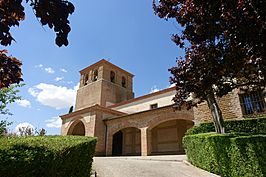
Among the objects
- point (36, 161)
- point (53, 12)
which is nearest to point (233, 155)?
point (36, 161)

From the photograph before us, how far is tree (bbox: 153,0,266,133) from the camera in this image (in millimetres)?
3808

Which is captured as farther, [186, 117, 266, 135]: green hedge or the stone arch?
the stone arch

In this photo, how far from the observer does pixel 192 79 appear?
6051mm

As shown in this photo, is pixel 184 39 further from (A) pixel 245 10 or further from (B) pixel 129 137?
(B) pixel 129 137

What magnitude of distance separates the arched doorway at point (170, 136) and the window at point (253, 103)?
646cm

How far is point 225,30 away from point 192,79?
214 centimetres

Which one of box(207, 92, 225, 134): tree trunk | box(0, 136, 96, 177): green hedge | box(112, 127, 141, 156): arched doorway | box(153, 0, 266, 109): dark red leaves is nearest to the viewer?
box(0, 136, 96, 177): green hedge

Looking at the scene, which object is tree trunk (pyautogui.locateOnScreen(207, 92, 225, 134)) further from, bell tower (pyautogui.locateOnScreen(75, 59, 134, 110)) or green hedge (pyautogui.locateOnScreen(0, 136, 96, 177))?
bell tower (pyautogui.locateOnScreen(75, 59, 134, 110))

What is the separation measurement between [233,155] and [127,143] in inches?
644

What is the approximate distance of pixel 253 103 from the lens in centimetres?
1157

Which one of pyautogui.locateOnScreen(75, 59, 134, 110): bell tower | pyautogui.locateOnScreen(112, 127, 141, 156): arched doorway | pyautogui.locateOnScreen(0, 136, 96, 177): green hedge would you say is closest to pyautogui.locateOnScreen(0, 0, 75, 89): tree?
pyautogui.locateOnScreen(0, 136, 96, 177): green hedge

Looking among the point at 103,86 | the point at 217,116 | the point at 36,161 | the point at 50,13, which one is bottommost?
the point at 36,161

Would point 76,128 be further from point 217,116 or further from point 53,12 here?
point 53,12

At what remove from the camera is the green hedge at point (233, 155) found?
5105 millimetres
